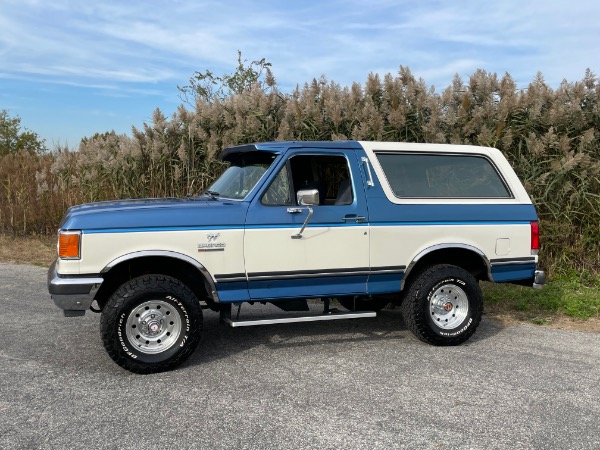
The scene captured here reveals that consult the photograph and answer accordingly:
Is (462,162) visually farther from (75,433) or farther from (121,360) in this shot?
(75,433)

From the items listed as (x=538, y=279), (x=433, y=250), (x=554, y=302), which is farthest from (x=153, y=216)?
(x=554, y=302)

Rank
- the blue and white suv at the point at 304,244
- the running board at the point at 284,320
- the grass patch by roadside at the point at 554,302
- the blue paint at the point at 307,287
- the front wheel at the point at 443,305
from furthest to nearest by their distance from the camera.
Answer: the grass patch by roadside at the point at 554,302 < the front wheel at the point at 443,305 < the blue paint at the point at 307,287 < the running board at the point at 284,320 < the blue and white suv at the point at 304,244

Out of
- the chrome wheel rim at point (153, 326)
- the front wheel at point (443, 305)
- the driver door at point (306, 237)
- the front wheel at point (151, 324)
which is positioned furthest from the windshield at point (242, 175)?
the front wheel at point (443, 305)

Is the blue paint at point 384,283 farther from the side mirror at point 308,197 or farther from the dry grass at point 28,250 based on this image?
the dry grass at point 28,250

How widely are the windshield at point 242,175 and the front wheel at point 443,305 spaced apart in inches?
75.3

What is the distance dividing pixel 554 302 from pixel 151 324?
17.5 feet

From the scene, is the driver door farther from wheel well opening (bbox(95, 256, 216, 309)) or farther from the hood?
wheel well opening (bbox(95, 256, 216, 309))

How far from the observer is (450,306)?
5.98m

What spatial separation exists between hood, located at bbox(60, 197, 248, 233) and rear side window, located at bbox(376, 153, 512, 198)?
1.64m

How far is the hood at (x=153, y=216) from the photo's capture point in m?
4.86

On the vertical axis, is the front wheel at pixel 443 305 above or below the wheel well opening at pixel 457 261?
below

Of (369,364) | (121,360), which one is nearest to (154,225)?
(121,360)

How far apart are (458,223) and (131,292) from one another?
3.23m

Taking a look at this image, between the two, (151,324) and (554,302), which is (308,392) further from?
(554,302)
